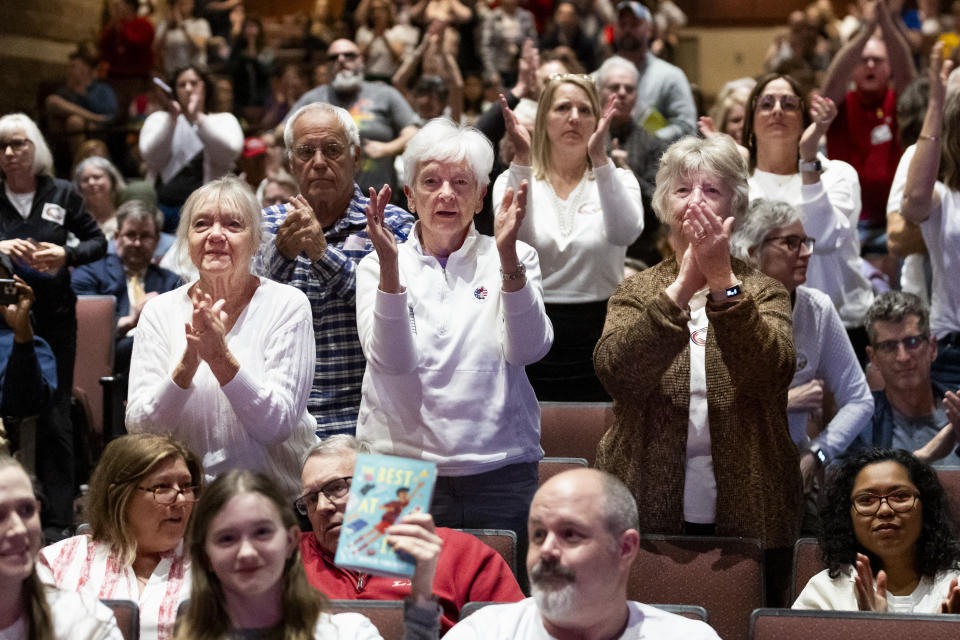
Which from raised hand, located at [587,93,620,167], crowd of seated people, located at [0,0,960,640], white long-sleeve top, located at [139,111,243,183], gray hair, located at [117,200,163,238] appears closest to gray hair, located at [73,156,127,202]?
white long-sleeve top, located at [139,111,243,183]

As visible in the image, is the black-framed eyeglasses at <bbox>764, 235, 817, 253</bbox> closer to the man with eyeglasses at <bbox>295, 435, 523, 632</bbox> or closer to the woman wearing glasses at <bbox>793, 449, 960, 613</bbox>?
the woman wearing glasses at <bbox>793, 449, 960, 613</bbox>

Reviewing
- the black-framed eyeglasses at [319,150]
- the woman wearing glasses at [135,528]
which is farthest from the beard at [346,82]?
the woman wearing glasses at [135,528]

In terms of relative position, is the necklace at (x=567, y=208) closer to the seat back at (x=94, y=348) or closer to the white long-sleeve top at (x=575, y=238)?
the white long-sleeve top at (x=575, y=238)

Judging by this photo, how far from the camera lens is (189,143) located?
19.0 ft

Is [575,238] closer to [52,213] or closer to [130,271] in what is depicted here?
[52,213]

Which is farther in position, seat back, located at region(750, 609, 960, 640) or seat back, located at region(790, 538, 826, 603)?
seat back, located at region(790, 538, 826, 603)

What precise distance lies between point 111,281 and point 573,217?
6.85 feet

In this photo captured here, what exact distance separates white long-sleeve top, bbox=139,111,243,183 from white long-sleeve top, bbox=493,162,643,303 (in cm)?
217

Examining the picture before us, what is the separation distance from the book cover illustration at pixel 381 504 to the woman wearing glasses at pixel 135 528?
68 centimetres

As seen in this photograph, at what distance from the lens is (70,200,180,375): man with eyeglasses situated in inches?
195

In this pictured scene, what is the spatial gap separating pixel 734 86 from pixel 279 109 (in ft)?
13.6

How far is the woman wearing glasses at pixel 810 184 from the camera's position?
366cm

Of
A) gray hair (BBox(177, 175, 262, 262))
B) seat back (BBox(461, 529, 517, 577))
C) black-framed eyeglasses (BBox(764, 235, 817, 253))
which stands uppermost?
gray hair (BBox(177, 175, 262, 262))

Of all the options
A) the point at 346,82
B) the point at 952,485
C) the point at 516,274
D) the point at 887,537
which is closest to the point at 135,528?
the point at 516,274
